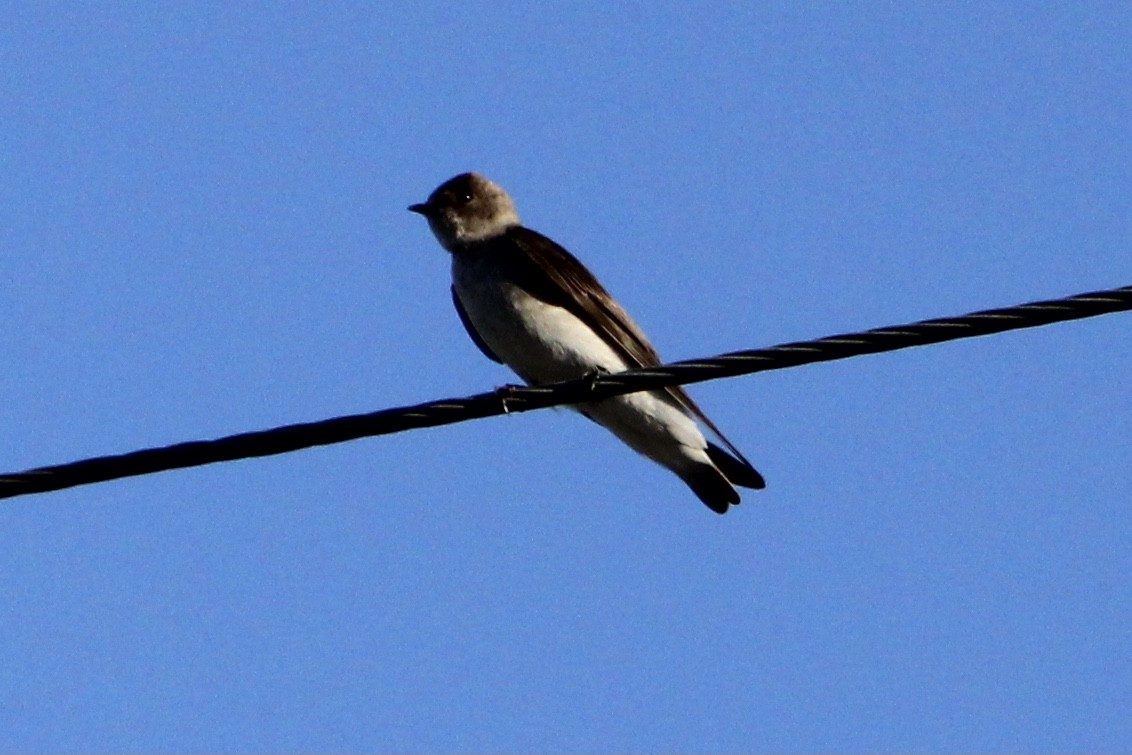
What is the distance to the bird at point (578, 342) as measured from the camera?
8.34 metres

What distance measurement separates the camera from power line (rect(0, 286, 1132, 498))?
4.87m

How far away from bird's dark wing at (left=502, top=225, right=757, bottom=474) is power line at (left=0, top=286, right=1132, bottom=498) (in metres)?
3.10

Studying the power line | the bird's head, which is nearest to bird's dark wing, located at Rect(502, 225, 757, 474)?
the bird's head

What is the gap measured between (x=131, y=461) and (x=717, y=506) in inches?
167

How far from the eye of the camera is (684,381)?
5.35 metres

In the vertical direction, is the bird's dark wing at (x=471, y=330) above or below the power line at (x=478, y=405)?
above

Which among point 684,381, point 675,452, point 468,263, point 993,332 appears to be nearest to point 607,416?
point 675,452

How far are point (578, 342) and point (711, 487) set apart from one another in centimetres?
107

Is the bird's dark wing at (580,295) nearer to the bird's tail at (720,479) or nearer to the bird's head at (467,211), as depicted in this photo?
the bird's tail at (720,479)

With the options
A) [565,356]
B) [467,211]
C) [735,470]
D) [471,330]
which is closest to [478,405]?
[565,356]

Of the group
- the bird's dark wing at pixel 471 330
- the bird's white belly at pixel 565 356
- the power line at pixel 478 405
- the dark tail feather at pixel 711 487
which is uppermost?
the bird's dark wing at pixel 471 330

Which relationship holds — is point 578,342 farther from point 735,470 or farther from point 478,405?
point 478,405

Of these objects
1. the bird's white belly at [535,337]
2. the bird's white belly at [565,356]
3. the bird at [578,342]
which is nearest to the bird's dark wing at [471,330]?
the bird at [578,342]

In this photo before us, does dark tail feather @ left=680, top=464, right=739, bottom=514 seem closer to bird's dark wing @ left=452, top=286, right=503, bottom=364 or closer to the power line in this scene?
bird's dark wing @ left=452, top=286, right=503, bottom=364
